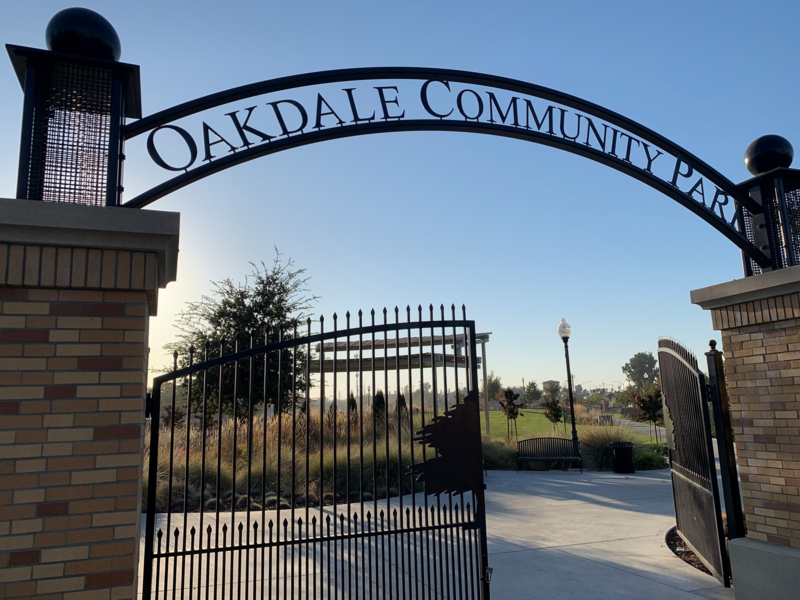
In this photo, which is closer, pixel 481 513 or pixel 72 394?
pixel 72 394

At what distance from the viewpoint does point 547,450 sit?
1494 cm

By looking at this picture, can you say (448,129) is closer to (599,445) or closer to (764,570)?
(764,570)

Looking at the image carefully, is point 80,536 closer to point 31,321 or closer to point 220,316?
point 31,321


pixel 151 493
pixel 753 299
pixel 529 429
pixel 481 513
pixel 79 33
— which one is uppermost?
pixel 79 33

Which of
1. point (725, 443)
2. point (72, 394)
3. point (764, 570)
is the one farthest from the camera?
point (725, 443)

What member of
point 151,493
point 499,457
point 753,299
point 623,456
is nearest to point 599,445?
point 623,456

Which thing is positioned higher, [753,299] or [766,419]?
[753,299]

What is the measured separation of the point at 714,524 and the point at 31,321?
589cm

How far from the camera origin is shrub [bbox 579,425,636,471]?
15.2 meters

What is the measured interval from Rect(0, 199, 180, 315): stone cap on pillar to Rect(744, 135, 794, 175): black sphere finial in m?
5.23

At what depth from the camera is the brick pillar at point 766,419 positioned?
14.9 feet

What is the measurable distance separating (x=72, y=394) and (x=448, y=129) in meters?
3.43

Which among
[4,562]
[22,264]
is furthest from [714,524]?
[22,264]

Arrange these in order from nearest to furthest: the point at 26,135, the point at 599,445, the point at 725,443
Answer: the point at 26,135 < the point at 725,443 < the point at 599,445
